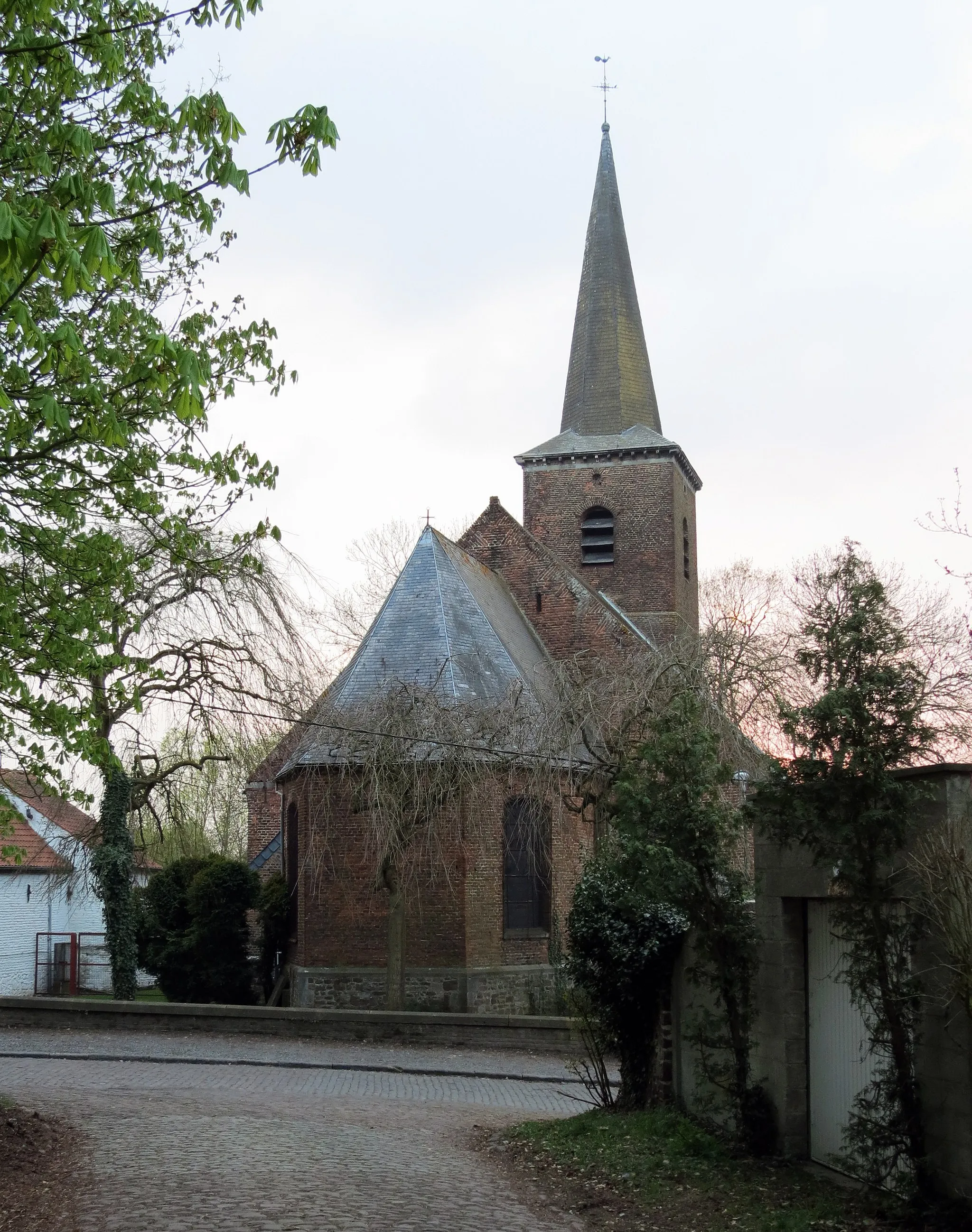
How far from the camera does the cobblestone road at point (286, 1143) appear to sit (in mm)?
7840

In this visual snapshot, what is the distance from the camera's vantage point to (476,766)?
20875 mm

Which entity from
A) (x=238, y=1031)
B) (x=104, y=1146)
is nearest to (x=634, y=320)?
(x=238, y=1031)

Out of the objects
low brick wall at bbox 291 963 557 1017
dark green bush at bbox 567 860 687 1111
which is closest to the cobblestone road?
dark green bush at bbox 567 860 687 1111

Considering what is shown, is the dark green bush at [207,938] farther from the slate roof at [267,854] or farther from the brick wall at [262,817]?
the brick wall at [262,817]

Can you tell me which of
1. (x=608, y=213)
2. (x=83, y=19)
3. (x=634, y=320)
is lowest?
(x=83, y=19)

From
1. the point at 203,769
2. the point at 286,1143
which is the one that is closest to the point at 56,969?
the point at 203,769

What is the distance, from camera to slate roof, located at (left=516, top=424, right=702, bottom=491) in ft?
116

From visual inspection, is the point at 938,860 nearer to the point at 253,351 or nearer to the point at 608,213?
the point at 253,351

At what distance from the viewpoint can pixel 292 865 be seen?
26.7 metres

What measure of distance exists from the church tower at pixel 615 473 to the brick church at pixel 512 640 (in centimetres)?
5

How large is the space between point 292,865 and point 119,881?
4116mm

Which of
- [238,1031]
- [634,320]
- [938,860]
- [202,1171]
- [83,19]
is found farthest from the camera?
[634,320]

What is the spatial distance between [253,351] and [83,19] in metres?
2.56

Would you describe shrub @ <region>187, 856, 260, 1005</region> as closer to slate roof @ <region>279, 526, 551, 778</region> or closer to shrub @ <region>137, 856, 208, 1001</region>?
shrub @ <region>137, 856, 208, 1001</region>
